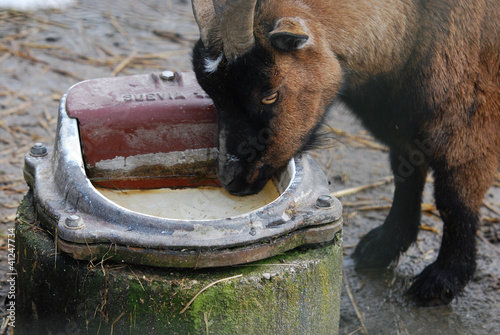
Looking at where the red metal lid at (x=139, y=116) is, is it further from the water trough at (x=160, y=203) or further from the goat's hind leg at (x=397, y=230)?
the goat's hind leg at (x=397, y=230)

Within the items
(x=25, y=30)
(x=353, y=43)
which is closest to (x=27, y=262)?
(x=353, y=43)

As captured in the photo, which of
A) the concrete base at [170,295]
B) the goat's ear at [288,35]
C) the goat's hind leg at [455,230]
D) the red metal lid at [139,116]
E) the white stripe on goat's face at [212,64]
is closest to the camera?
the concrete base at [170,295]

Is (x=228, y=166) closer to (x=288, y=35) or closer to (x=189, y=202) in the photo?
(x=189, y=202)

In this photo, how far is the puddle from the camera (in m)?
2.99

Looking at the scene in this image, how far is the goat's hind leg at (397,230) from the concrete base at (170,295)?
1.68 meters

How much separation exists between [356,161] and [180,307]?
341cm

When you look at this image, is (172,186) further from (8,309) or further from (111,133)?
(8,309)

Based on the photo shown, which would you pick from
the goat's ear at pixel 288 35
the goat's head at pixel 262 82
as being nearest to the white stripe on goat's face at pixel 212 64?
the goat's head at pixel 262 82

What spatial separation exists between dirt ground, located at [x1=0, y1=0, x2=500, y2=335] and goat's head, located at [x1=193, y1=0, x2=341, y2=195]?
1.54 feet

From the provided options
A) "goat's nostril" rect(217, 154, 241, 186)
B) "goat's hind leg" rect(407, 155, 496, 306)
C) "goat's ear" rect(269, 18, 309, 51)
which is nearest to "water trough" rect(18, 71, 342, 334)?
"goat's nostril" rect(217, 154, 241, 186)

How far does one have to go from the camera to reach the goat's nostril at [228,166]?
2.83 m

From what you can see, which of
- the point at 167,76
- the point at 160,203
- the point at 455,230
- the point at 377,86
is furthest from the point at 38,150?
the point at 455,230

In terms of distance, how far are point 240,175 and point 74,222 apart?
0.89 meters

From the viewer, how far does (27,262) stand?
240cm
